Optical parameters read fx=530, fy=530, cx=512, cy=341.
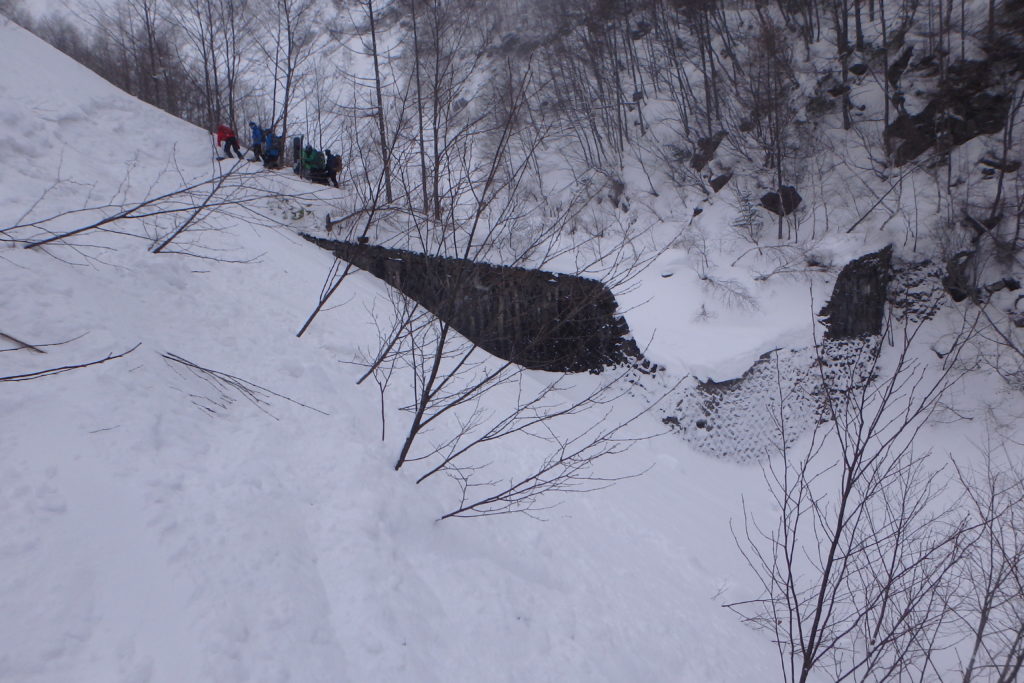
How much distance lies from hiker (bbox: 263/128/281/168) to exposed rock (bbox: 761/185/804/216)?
1369 centimetres

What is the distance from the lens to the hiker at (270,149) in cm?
1440

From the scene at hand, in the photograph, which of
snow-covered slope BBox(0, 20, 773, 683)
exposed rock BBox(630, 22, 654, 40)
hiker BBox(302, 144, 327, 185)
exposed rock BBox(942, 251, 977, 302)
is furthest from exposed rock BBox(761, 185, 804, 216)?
hiker BBox(302, 144, 327, 185)

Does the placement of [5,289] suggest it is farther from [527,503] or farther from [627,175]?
[627,175]

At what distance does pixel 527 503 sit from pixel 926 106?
15.4 metres

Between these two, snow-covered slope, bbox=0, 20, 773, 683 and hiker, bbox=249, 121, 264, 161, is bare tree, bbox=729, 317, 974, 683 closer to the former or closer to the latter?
snow-covered slope, bbox=0, 20, 773, 683

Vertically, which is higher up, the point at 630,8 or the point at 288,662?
the point at 630,8

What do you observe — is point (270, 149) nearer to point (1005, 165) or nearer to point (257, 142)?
point (257, 142)

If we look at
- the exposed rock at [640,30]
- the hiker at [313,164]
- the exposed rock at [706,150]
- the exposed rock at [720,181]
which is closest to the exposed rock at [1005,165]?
the exposed rock at [720,181]

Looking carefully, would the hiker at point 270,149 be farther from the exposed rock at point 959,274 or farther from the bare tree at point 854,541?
the exposed rock at point 959,274

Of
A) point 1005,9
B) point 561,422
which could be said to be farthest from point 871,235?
point 561,422

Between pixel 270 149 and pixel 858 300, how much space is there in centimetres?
1513

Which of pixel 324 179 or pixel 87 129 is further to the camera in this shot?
pixel 324 179

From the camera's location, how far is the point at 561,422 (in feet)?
30.3

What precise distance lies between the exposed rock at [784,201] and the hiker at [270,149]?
13.7 meters
